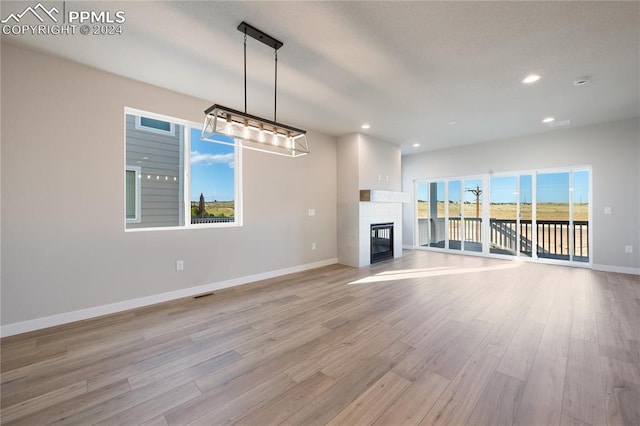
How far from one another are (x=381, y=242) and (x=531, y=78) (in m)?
3.88

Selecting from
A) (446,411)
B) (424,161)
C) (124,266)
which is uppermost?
(424,161)

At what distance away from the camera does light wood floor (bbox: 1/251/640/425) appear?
1577mm

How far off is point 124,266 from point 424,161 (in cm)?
718

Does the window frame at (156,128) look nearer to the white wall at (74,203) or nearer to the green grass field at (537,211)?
the white wall at (74,203)

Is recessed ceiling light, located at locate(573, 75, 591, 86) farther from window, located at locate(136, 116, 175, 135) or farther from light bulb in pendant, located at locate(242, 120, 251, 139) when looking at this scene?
window, located at locate(136, 116, 175, 135)

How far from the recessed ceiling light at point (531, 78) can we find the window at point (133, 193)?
17.5 ft

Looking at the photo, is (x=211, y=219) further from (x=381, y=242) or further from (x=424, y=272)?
(x=424, y=272)

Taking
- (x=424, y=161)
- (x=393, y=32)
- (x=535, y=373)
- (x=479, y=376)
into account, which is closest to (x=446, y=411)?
(x=479, y=376)

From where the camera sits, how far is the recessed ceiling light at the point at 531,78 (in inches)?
123

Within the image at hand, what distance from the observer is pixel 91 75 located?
9.67 feet

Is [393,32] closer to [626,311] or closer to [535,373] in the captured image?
[535,373]

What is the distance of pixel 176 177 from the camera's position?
14.1ft
